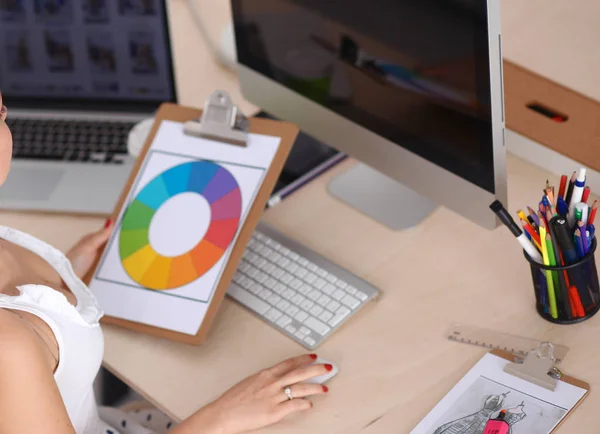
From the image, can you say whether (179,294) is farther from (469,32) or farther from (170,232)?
(469,32)

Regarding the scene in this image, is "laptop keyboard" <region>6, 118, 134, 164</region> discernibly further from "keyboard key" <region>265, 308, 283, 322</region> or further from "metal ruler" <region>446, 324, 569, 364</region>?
"metal ruler" <region>446, 324, 569, 364</region>

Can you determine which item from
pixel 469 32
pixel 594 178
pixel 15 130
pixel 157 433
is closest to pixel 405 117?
pixel 469 32

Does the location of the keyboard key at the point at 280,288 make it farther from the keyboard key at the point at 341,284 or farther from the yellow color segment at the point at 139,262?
the yellow color segment at the point at 139,262

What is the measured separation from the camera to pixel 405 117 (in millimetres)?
1208

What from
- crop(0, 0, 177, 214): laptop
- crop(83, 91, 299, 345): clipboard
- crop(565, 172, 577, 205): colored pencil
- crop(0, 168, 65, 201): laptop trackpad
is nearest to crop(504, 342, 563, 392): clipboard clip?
crop(565, 172, 577, 205): colored pencil

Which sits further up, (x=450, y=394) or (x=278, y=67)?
(x=278, y=67)

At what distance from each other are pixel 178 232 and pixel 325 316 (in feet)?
0.84

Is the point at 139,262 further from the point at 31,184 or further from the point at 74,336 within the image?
the point at 31,184

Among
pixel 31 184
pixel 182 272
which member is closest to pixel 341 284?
pixel 182 272

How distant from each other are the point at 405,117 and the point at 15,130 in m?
0.79

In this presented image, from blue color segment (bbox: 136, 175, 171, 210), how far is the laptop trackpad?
260mm

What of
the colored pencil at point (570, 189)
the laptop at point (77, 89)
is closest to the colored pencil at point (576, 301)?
the colored pencil at point (570, 189)

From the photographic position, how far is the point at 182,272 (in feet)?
4.11

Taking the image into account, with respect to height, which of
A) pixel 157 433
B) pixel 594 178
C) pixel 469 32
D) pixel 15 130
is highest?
pixel 469 32
